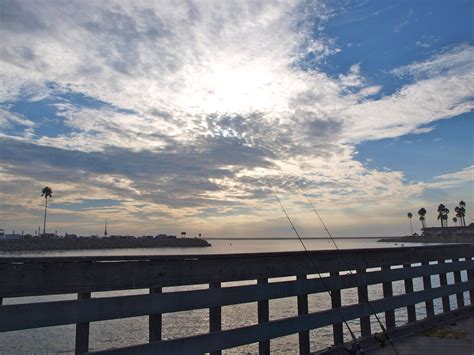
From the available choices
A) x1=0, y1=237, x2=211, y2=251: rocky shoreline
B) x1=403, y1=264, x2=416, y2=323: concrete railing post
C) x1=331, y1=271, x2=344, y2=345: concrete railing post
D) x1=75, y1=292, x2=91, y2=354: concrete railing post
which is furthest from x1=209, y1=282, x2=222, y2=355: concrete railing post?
x1=0, y1=237, x2=211, y2=251: rocky shoreline

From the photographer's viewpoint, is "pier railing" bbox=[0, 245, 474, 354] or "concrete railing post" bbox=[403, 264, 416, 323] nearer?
"pier railing" bbox=[0, 245, 474, 354]

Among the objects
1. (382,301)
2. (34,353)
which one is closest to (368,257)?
(382,301)

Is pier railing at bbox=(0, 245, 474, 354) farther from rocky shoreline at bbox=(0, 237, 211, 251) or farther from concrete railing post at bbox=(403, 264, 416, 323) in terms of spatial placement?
rocky shoreline at bbox=(0, 237, 211, 251)

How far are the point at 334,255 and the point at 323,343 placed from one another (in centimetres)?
777

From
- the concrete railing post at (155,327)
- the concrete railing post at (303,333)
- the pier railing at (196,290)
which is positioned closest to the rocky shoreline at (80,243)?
the pier railing at (196,290)

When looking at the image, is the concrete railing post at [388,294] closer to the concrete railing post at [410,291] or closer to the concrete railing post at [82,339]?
the concrete railing post at [410,291]

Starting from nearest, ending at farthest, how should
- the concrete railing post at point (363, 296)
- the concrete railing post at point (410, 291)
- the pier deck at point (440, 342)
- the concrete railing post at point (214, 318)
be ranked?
the concrete railing post at point (214, 318) < the pier deck at point (440, 342) < the concrete railing post at point (363, 296) < the concrete railing post at point (410, 291)

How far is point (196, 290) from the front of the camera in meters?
4.35

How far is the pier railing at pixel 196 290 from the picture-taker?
327cm

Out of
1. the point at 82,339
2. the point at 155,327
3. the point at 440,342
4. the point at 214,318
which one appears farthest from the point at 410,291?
the point at 82,339

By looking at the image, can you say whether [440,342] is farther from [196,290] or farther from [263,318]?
[196,290]

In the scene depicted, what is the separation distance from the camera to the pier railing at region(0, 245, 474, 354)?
3.27m

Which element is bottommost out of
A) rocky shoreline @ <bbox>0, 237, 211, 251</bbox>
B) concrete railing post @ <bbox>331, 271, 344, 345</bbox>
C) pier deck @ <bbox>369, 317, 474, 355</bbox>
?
pier deck @ <bbox>369, 317, 474, 355</bbox>

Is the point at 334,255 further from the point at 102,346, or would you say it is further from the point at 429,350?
the point at 102,346
